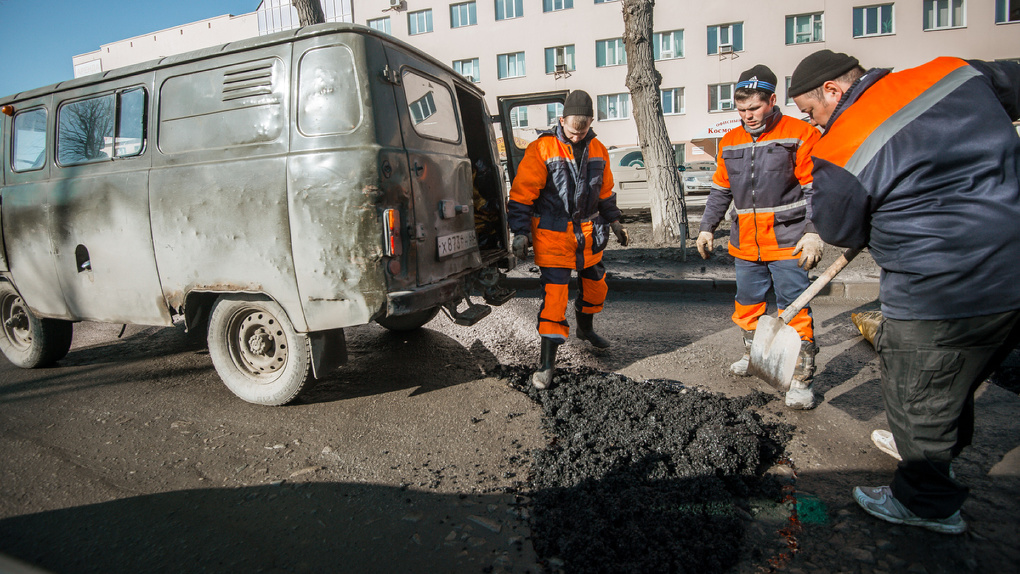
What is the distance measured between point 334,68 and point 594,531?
2.81 metres

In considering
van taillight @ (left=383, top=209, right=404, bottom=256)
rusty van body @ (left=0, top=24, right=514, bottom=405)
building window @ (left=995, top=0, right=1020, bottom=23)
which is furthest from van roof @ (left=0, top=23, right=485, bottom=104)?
building window @ (left=995, top=0, right=1020, bottom=23)

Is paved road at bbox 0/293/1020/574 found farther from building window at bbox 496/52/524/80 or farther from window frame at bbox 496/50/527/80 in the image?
building window at bbox 496/52/524/80

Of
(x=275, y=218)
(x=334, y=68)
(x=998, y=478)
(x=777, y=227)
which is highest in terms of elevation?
(x=334, y=68)

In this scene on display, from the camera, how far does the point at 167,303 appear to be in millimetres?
3797

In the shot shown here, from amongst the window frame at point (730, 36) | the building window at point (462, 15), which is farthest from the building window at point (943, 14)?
the building window at point (462, 15)

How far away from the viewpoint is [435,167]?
12.2ft

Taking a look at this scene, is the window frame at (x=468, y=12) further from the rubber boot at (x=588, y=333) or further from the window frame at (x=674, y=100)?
the rubber boot at (x=588, y=333)

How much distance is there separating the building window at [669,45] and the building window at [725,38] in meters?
1.62

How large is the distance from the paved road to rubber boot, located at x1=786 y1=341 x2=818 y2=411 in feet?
0.31

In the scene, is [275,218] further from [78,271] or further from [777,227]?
[777,227]

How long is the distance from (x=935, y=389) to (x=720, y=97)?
3234 centimetres

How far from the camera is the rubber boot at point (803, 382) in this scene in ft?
11.1

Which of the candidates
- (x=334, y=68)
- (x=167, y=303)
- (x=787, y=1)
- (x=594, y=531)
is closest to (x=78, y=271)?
(x=167, y=303)

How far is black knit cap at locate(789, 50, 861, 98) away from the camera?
2.39 meters
